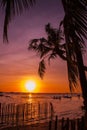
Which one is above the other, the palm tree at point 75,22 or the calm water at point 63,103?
the palm tree at point 75,22

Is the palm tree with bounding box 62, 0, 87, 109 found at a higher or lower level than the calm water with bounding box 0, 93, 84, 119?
higher

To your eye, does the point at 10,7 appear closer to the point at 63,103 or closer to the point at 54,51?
the point at 54,51

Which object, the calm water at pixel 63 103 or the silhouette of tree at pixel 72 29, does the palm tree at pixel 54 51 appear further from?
the calm water at pixel 63 103

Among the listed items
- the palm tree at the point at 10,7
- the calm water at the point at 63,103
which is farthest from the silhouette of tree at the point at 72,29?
the calm water at the point at 63,103

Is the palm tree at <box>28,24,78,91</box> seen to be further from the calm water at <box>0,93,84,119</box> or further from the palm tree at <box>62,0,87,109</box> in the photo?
the calm water at <box>0,93,84,119</box>

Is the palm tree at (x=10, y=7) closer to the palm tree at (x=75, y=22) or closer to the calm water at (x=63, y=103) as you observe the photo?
the palm tree at (x=75, y=22)

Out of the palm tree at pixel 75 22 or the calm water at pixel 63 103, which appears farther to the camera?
the calm water at pixel 63 103

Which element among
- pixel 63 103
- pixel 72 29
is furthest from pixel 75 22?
pixel 63 103

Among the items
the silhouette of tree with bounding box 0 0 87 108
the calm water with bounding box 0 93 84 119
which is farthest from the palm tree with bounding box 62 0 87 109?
the calm water with bounding box 0 93 84 119

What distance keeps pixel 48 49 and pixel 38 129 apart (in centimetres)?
1135

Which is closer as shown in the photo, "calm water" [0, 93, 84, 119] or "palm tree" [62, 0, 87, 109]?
"palm tree" [62, 0, 87, 109]

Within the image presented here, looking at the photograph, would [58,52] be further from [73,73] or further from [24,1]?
[24,1]

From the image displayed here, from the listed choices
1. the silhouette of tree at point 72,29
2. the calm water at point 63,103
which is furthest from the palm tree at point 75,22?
the calm water at point 63,103

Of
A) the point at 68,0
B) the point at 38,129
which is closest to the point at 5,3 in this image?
the point at 68,0
